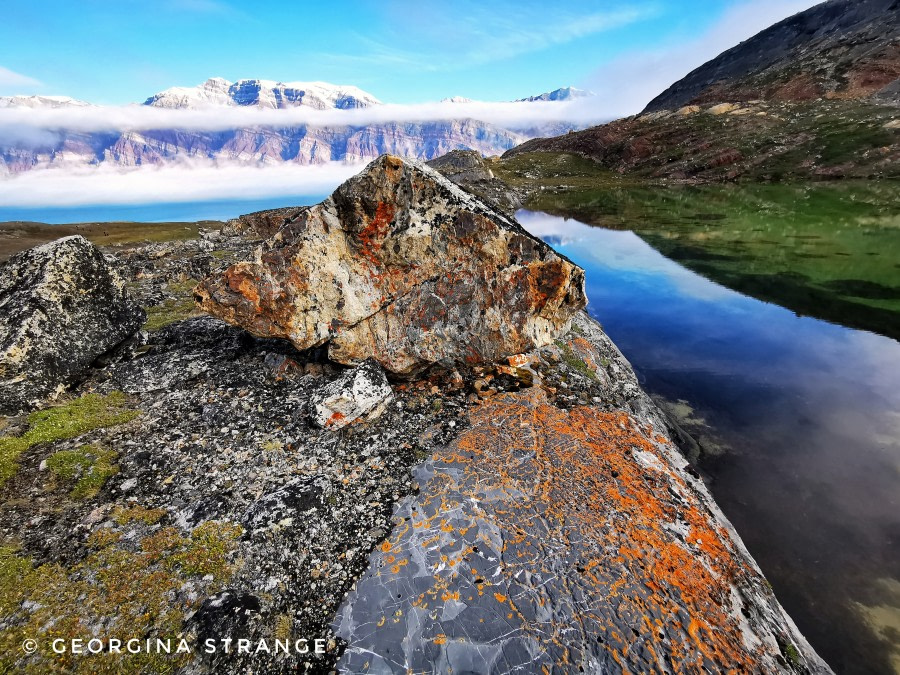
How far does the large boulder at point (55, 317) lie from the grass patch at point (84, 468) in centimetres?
326

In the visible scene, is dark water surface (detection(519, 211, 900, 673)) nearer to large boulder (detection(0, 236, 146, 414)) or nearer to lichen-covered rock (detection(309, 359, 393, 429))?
lichen-covered rock (detection(309, 359, 393, 429))

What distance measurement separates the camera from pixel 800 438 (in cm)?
1692

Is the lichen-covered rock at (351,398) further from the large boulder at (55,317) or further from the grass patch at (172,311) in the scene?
the grass patch at (172,311)

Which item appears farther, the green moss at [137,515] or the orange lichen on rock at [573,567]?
the green moss at [137,515]

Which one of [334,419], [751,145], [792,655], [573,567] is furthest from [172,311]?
[751,145]

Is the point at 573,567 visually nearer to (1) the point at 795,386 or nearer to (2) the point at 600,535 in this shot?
(2) the point at 600,535

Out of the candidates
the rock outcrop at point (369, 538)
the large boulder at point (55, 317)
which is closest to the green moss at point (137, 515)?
the rock outcrop at point (369, 538)

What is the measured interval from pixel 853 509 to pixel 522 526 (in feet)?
43.1

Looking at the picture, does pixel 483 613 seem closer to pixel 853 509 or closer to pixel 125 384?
pixel 125 384

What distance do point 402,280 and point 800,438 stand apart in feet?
58.6

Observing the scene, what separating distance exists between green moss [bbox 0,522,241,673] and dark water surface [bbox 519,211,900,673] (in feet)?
47.7

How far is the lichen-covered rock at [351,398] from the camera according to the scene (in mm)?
11516

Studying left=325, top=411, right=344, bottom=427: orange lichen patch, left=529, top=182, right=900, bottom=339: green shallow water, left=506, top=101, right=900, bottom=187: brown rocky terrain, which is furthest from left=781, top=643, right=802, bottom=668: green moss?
left=506, top=101, right=900, bottom=187: brown rocky terrain

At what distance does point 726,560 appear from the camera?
922cm
